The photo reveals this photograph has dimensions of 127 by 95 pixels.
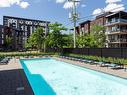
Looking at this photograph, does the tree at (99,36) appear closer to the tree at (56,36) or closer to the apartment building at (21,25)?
the tree at (56,36)

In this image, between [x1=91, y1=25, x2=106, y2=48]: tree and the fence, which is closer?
the fence

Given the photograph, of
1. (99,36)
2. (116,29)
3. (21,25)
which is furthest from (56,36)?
(21,25)

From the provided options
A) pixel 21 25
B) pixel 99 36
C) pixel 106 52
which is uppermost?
pixel 21 25

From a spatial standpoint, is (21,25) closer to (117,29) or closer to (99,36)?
(117,29)

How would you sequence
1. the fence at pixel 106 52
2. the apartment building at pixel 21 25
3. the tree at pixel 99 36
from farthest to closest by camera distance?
1. the apartment building at pixel 21 25
2. the tree at pixel 99 36
3. the fence at pixel 106 52

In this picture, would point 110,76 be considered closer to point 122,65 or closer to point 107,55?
point 122,65

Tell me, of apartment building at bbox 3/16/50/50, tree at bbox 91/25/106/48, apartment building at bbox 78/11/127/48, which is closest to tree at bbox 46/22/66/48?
tree at bbox 91/25/106/48

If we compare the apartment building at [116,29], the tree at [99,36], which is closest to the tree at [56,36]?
the tree at [99,36]

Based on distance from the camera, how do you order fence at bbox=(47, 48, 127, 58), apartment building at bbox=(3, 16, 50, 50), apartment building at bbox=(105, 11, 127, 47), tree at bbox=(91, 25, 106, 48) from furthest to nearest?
apartment building at bbox=(3, 16, 50, 50), apartment building at bbox=(105, 11, 127, 47), tree at bbox=(91, 25, 106, 48), fence at bbox=(47, 48, 127, 58)

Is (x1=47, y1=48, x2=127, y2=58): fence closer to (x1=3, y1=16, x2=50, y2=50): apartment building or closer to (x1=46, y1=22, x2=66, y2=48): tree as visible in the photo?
(x1=46, y1=22, x2=66, y2=48): tree

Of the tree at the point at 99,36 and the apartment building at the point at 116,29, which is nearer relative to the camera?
the tree at the point at 99,36

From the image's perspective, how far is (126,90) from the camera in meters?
13.6

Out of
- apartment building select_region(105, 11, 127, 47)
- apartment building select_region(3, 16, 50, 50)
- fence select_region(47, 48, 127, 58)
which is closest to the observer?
fence select_region(47, 48, 127, 58)

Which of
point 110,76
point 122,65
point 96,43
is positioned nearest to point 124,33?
point 96,43
